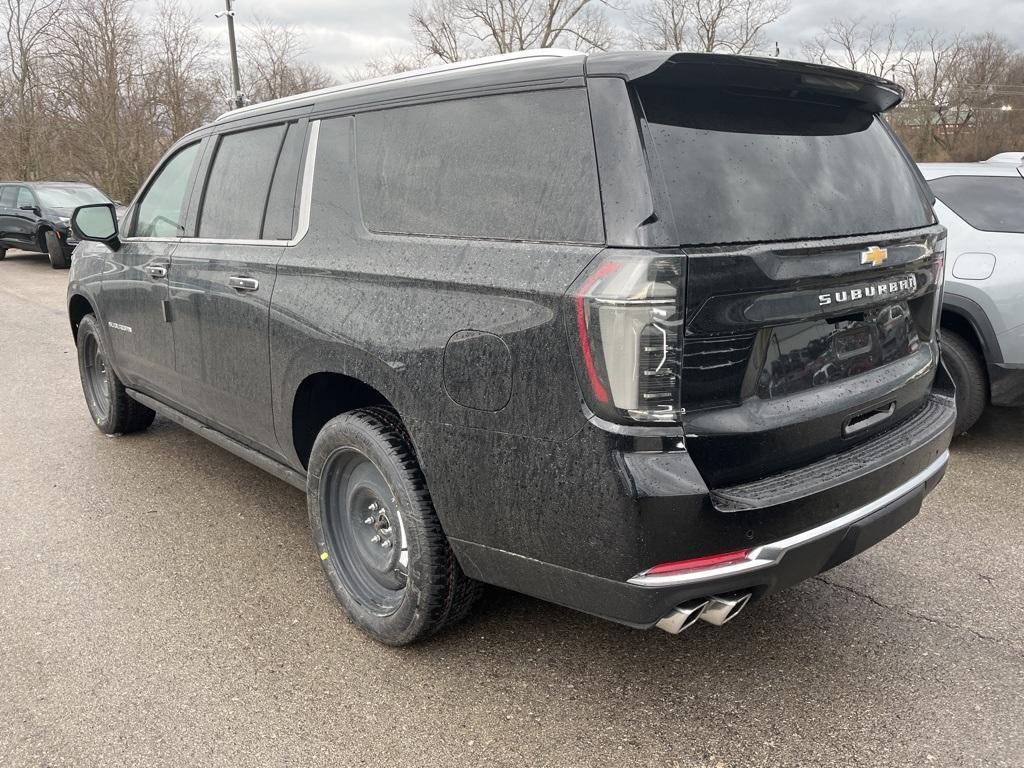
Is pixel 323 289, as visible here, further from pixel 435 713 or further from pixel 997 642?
pixel 997 642

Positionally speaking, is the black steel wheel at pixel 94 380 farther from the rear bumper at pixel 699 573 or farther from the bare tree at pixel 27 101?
the bare tree at pixel 27 101

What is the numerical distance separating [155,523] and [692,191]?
3.11m

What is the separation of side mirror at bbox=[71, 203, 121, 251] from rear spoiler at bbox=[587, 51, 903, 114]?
3345mm

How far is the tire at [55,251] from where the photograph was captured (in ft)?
51.2

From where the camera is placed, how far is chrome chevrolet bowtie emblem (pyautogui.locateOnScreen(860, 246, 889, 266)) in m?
2.41

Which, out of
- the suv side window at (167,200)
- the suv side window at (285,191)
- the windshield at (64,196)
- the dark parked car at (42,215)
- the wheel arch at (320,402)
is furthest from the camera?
the windshield at (64,196)

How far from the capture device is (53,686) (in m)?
2.72

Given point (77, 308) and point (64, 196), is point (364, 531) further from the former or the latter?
point (64, 196)

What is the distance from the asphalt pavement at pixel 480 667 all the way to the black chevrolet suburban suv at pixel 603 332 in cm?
30

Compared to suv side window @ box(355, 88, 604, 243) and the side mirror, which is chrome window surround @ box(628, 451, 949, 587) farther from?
the side mirror

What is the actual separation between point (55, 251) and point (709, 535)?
16756 millimetres

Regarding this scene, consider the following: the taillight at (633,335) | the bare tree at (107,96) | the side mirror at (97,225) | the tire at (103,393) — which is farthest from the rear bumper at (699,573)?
the bare tree at (107,96)

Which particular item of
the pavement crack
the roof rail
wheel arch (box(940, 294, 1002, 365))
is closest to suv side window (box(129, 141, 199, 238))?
the roof rail

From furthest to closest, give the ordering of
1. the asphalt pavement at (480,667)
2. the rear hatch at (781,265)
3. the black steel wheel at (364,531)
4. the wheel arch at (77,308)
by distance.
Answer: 1. the wheel arch at (77,308)
2. the black steel wheel at (364,531)
3. the asphalt pavement at (480,667)
4. the rear hatch at (781,265)
